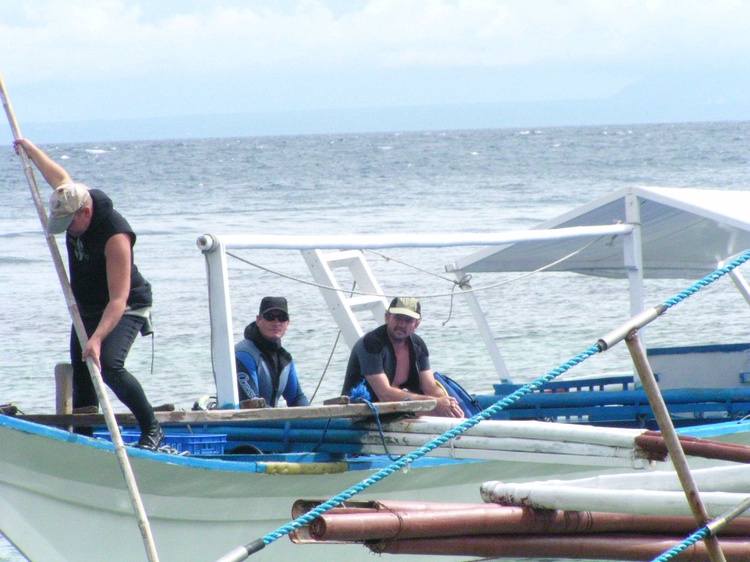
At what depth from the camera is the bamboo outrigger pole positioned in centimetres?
525

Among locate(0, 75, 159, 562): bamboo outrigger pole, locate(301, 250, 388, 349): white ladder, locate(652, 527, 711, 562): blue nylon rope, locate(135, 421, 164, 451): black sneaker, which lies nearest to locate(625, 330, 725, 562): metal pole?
locate(652, 527, 711, 562): blue nylon rope

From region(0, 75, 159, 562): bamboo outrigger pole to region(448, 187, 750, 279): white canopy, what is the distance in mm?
3658

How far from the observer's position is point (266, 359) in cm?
737

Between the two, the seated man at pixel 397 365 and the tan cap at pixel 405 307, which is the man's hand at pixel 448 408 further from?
the tan cap at pixel 405 307

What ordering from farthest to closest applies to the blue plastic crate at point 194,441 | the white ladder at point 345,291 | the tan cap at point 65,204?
1. the white ladder at point 345,291
2. the blue plastic crate at point 194,441
3. the tan cap at point 65,204

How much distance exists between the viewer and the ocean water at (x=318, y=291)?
1486cm

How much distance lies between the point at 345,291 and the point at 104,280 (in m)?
2.12

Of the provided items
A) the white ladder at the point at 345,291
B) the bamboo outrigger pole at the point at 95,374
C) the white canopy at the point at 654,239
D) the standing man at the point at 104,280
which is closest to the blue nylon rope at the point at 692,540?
the bamboo outrigger pole at the point at 95,374

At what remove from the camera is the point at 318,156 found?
303 feet

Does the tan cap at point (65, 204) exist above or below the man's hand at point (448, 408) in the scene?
above

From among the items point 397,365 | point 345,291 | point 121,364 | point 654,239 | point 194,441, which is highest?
point 654,239

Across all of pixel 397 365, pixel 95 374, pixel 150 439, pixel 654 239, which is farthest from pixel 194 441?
pixel 654 239

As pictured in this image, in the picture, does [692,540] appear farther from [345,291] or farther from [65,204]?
[345,291]

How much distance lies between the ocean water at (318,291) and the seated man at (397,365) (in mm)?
809
